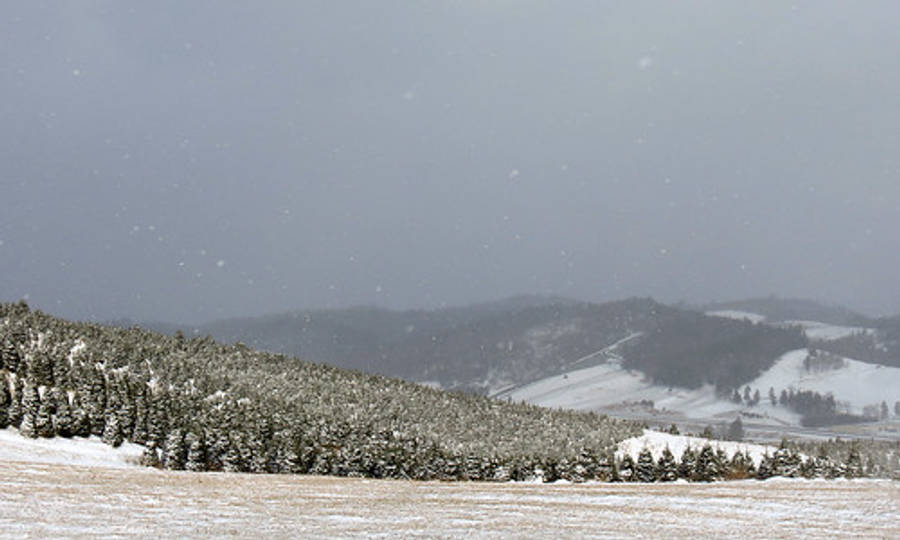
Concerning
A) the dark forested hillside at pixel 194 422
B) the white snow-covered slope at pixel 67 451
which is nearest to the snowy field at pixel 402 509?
the white snow-covered slope at pixel 67 451

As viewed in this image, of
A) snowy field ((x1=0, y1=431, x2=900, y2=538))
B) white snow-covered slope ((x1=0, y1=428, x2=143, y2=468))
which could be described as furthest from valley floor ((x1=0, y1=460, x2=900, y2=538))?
white snow-covered slope ((x1=0, y1=428, x2=143, y2=468))

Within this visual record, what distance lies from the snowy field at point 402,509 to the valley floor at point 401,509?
0.24 ft

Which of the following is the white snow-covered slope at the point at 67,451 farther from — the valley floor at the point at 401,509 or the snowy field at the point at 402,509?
the valley floor at the point at 401,509

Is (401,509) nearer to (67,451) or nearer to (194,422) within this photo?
(67,451)

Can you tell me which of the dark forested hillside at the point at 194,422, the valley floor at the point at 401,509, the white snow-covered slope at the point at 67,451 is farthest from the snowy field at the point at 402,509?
the dark forested hillside at the point at 194,422

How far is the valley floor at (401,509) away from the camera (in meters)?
35.2

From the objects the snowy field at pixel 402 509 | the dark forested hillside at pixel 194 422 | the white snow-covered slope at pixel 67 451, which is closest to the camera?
the snowy field at pixel 402 509

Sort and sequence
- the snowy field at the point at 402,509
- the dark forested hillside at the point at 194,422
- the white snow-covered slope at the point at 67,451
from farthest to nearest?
the dark forested hillside at the point at 194,422, the white snow-covered slope at the point at 67,451, the snowy field at the point at 402,509

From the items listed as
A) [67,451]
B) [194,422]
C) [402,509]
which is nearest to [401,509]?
[402,509]

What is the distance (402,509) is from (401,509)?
0.06 meters

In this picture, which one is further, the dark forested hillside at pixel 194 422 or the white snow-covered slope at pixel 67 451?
the dark forested hillside at pixel 194 422

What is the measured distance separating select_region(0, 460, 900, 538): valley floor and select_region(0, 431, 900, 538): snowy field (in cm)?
7

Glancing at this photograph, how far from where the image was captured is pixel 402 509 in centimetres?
4422

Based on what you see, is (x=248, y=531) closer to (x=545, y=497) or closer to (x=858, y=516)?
(x=545, y=497)
